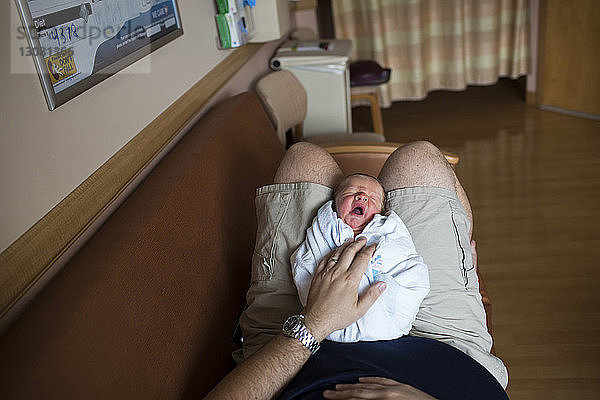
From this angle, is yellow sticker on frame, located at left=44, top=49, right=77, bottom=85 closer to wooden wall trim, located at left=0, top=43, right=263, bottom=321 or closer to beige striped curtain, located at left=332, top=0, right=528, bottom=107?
wooden wall trim, located at left=0, top=43, right=263, bottom=321

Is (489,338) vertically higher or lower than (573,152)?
higher

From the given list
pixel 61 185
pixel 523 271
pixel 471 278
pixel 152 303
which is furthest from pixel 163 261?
pixel 523 271

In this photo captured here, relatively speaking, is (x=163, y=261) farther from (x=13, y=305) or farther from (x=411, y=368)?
(x=411, y=368)

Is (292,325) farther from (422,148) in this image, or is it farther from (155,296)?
(422,148)

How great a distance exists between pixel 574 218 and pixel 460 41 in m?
2.06

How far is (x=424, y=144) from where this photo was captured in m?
1.53

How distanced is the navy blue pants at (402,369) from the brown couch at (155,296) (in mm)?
276

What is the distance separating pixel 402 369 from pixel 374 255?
26 centimetres

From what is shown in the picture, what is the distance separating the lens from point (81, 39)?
47.8 inches

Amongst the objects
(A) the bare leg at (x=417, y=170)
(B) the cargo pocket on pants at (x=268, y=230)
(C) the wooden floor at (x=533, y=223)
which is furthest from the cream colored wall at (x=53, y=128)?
(C) the wooden floor at (x=533, y=223)

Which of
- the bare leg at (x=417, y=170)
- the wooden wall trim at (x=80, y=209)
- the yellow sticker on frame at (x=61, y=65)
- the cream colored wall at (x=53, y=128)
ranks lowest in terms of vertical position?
the bare leg at (x=417, y=170)

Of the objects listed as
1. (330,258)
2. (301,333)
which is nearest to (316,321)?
(301,333)

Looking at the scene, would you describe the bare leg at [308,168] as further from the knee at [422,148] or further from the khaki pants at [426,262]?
the knee at [422,148]

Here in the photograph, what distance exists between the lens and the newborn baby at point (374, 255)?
122cm
